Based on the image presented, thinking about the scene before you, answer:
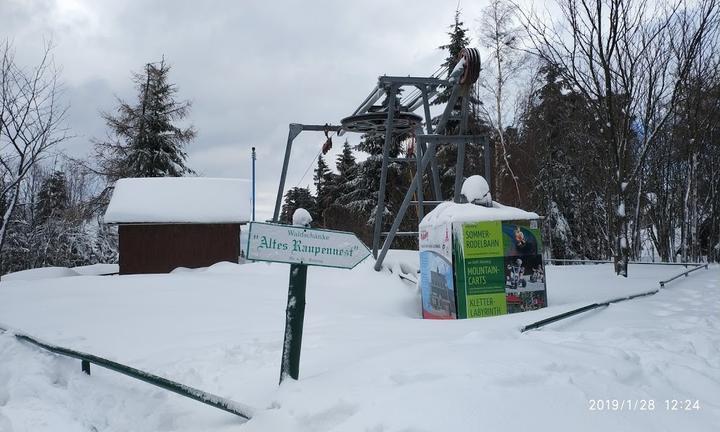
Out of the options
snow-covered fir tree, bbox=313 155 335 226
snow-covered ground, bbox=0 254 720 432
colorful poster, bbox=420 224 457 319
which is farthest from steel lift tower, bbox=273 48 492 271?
snow-covered fir tree, bbox=313 155 335 226

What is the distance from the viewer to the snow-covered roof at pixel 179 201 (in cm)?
1639

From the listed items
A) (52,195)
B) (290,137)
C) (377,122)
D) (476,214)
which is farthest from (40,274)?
(52,195)

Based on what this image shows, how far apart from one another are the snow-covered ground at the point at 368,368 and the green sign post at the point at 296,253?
0.80 feet

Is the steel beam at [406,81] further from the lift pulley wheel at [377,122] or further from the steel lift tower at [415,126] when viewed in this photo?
the lift pulley wheel at [377,122]

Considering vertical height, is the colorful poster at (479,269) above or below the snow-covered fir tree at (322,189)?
below

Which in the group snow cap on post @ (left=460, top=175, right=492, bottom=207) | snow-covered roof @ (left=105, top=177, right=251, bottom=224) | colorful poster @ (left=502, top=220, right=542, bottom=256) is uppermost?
snow-covered roof @ (left=105, top=177, right=251, bottom=224)

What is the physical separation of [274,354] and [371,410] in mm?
1862

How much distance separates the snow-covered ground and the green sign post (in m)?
0.24

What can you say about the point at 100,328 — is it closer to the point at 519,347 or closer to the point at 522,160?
the point at 519,347

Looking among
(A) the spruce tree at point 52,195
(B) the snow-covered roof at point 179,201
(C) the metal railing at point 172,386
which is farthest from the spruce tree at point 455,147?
(A) the spruce tree at point 52,195

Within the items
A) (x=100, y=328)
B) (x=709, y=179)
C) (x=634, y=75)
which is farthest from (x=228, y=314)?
(x=709, y=179)

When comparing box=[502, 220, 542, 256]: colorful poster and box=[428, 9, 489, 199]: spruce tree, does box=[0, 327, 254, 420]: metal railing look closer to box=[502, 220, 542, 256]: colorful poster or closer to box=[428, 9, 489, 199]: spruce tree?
box=[502, 220, 542, 256]: colorful poster

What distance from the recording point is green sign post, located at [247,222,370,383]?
10.3 feet

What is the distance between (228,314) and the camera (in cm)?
644
